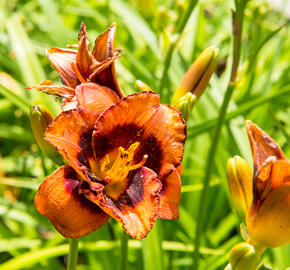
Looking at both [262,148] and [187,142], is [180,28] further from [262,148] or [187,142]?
[187,142]

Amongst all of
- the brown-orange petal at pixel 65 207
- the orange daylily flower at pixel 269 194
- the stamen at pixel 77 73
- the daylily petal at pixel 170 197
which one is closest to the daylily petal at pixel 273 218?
the orange daylily flower at pixel 269 194

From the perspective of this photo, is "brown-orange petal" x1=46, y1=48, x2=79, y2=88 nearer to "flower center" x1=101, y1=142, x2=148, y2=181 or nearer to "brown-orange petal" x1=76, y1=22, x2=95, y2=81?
"brown-orange petal" x1=76, y1=22, x2=95, y2=81

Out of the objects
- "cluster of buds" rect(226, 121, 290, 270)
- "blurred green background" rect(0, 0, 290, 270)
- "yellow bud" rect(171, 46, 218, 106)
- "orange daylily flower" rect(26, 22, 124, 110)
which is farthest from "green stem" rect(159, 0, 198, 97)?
"cluster of buds" rect(226, 121, 290, 270)

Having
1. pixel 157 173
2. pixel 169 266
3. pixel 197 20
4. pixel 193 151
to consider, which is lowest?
pixel 169 266

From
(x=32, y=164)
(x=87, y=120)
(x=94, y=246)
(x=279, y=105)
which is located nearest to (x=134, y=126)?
(x=87, y=120)

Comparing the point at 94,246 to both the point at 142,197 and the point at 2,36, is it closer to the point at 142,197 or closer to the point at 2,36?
the point at 142,197

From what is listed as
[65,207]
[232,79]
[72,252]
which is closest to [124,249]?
[72,252]

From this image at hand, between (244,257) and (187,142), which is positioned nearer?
(244,257)
